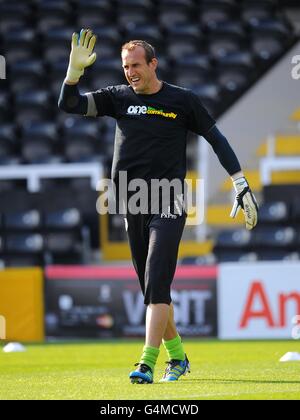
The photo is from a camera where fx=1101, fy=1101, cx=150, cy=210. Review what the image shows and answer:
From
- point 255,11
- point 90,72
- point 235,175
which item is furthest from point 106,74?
point 235,175

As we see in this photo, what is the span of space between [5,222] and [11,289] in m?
2.30

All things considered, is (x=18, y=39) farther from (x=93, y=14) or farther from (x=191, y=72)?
(x=191, y=72)

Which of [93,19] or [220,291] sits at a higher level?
[93,19]

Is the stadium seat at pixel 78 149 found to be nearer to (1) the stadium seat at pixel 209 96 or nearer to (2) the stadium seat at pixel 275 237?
(1) the stadium seat at pixel 209 96

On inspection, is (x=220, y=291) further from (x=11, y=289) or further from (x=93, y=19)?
(x=93, y=19)

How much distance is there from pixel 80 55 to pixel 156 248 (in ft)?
4.20

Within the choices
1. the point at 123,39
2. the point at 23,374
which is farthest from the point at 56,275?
the point at 123,39

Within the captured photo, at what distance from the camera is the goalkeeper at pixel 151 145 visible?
6758mm

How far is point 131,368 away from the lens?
28.1 ft

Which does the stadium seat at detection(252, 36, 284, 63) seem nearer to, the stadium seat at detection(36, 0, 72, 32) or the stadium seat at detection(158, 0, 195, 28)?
the stadium seat at detection(158, 0, 195, 28)

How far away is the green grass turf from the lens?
6.05 meters

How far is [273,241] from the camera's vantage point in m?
15.1

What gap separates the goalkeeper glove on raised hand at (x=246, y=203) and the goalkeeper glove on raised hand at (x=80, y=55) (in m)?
1.22
